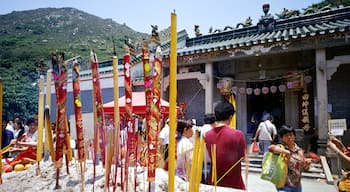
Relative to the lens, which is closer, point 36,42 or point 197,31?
point 197,31

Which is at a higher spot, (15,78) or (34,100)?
(15,78)

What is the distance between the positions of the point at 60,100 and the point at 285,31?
A: 816 cm

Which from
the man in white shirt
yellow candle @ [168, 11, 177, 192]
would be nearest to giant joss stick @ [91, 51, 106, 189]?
yellow candle @ [168, 11, 177, 192]

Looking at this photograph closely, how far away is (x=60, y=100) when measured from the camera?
2.80 meters

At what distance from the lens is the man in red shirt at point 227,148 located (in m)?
2.37

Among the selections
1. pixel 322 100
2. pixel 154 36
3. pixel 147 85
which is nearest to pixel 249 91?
pixel 322 100

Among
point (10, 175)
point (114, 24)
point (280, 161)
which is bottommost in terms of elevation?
point (10, 175)

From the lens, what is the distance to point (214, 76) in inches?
348

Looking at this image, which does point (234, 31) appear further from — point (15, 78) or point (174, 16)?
point (15, 78)

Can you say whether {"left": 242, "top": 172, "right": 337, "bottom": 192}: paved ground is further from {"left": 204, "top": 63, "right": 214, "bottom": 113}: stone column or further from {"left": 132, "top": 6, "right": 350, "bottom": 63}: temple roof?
A: {"left": 132, "top": 6, "right": 350, "bottom": 63}: temple roof

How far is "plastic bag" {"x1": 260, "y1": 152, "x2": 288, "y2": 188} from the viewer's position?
2693 millimetres

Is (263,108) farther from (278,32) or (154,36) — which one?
(154,36)

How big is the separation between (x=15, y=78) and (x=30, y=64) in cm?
299

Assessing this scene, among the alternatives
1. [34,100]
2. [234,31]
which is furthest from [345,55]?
[34,100]
